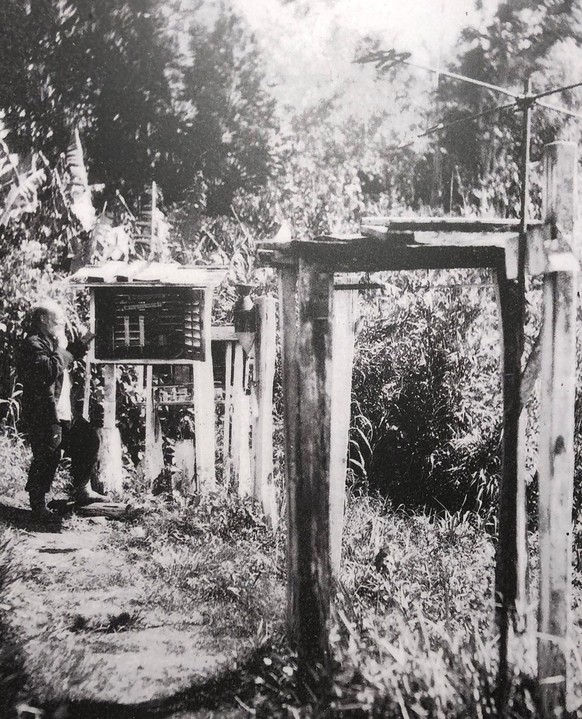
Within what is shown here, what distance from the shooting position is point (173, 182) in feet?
10.6

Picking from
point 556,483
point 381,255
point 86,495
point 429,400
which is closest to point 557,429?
point 556,483

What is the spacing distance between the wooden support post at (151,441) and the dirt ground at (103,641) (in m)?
0.60

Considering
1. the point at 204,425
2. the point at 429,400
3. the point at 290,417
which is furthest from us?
the point at 429,400

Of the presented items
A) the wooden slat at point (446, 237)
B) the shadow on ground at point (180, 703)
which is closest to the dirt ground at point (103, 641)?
the shadow on ground at point (180, 703)

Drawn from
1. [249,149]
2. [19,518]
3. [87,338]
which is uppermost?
[249,149]

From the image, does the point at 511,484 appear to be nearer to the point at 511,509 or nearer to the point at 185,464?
the point at 511,509

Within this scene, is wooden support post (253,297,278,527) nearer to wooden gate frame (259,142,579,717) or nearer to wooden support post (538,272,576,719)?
wooden gate frame (259,142,579,717)

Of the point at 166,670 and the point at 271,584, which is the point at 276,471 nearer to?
the point at 271,584

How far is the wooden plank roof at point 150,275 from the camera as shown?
313 centimetres

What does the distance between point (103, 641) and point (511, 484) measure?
67.9 inches

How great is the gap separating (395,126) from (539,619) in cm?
213

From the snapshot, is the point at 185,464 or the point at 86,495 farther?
the point at 185,464

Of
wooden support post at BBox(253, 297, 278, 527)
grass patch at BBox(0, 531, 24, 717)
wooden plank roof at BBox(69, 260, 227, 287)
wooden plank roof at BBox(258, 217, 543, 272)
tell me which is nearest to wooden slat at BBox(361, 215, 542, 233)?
wooden plank roof at BBox(258, 217, 543, 272)

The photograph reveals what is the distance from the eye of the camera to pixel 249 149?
3.09m
